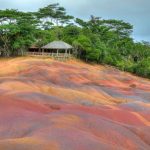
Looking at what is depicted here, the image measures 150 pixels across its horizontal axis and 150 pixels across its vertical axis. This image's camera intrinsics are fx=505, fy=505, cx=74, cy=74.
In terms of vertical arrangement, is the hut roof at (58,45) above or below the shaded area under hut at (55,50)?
above

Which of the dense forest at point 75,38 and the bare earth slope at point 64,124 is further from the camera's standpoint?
the dense forest at point 75,38

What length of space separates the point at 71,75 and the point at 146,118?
27.6m

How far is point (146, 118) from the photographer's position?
30.9 metres

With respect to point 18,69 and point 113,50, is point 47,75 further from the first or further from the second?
point 113,50

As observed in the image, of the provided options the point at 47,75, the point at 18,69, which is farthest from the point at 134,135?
the point at 18,69

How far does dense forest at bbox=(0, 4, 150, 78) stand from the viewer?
86000 millimetres

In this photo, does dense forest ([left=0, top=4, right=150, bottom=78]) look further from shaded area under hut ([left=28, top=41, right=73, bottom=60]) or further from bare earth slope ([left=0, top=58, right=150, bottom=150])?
bare earth slope ([left=0, top=58, right=150, bottom=150])

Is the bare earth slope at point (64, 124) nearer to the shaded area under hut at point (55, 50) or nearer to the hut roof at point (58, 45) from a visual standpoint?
the shaded area under hut at point (55, 50)

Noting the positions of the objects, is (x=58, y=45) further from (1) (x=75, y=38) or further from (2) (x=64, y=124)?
(2) (x=64, y=124)

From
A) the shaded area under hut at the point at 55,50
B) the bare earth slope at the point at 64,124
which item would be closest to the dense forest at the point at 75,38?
the shaded area under hut at the point at 55,50

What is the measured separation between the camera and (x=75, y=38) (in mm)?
96062

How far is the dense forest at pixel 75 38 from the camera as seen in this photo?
8600 centimetres

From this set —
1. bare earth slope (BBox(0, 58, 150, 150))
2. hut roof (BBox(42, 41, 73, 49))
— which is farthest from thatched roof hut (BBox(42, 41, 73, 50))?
bare earth slope (BBox(0, 58, 150, 150))

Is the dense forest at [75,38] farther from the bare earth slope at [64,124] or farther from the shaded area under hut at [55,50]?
the bare earth slope at [64,124]
